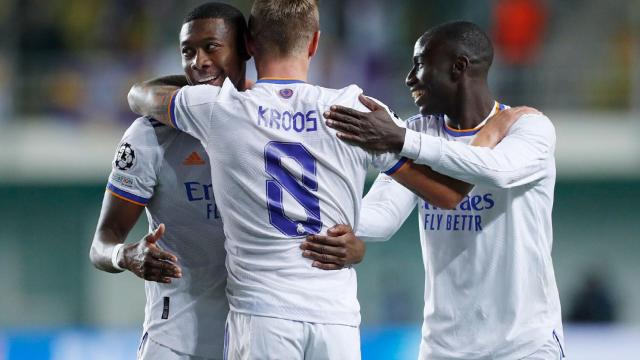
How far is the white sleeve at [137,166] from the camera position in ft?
12.7

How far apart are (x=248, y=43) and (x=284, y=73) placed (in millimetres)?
254

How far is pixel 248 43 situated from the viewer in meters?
3.80

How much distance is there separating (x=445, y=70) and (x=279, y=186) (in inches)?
48.1

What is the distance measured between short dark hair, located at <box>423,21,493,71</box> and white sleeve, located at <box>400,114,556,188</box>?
44 cm

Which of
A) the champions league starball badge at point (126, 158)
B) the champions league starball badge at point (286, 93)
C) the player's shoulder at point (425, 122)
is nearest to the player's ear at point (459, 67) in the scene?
the player's shoulder at point (425, 122)

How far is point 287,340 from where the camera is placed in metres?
3.51

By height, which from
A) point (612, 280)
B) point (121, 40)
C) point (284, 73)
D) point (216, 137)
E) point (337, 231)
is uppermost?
point (121, 40)

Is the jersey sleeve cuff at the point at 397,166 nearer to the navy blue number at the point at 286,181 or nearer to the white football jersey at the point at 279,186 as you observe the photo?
the white football jersey at the point at 279,186

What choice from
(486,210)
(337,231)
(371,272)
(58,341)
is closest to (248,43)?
(337,231)

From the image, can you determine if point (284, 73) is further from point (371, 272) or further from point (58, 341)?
point (371, 272)

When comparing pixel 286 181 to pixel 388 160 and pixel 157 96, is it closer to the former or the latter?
pixel 388 160

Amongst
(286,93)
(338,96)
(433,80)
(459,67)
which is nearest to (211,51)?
(286,93)

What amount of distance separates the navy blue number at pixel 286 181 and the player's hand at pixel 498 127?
918 millimetres

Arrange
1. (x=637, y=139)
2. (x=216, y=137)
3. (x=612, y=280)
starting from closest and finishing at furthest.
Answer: (x=216, y=137) < (x=637, y=139) < (x=612, y=280)
